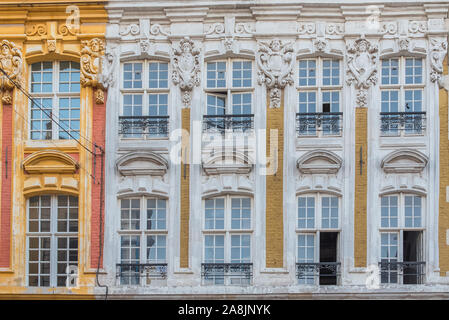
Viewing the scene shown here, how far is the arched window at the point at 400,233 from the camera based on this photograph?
55.6ft

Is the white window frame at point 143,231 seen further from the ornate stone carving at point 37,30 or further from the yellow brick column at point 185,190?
the ornate stone carving at point 37,30

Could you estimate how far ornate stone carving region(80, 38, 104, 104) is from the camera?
57.5 ft

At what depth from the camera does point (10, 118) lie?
58.1 feet

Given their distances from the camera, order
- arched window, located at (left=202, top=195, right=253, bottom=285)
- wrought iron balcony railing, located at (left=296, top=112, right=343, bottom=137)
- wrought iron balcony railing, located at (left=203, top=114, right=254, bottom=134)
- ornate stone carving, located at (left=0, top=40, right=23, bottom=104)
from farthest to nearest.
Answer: ornate stone carving, located at (left=0, top=40, right=23, bottom=104), wrought iron balcony railing, located at (left=203, top=114, right=254, bottom=134), wrought iron balcony railing, located at (left=296, top=112, right=343, bottom=137), arched window, located at (left=202, top=195, right=253, bottom=285)

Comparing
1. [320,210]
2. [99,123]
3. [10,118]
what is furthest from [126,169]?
[320,210]

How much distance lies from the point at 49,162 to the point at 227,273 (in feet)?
13.8

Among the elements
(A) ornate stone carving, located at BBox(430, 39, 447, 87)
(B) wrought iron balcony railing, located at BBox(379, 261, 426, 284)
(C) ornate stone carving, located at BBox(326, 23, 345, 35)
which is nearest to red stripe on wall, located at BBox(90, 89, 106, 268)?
(C) ornate stone carving, located at BBox(326, 23, 345, 35)

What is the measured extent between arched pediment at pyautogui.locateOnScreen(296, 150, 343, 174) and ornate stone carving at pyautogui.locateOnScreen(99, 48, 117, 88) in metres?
4.13

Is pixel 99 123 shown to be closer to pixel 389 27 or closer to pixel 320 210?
pixel 320 210

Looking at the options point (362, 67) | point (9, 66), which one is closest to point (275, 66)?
point (362, 67)

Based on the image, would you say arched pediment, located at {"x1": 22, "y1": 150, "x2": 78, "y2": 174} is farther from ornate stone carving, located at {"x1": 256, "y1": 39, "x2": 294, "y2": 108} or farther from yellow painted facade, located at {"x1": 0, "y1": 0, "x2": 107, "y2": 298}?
ornate stone carving, located at {"x1": 256, "y1": 39, "x2": 294, "y2": 108}

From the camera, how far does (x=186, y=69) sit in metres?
17.4

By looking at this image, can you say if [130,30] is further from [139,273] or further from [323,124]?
[139,273]
